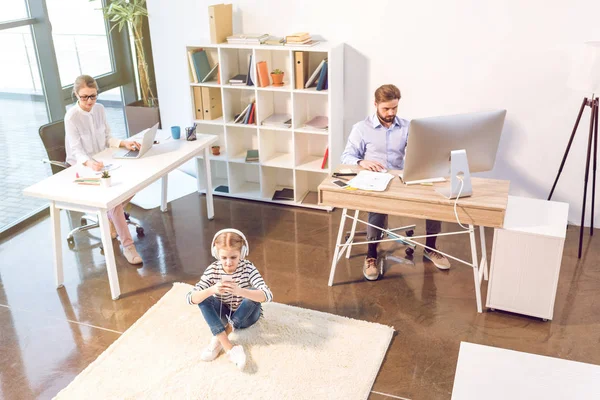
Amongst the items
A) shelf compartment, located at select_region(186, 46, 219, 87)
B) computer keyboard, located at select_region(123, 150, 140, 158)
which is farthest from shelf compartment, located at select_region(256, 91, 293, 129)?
computer keyboard, located at select_region(123, 150, 140, 158)

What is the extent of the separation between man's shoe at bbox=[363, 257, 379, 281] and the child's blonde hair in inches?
49.1

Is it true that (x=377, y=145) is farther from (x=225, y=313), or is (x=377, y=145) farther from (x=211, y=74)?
(x=211, y=74)

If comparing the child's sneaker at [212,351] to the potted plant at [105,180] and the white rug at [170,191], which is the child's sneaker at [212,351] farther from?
the white rug at [170,191]

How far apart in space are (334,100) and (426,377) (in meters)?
2.48

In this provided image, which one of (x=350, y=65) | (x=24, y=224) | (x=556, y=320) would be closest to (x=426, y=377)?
(x=556, y=320)

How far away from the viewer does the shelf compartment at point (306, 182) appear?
17.4ft

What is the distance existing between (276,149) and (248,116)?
479 millimetres

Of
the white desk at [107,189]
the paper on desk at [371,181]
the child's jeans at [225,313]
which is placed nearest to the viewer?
the child's jeans at [225,313]

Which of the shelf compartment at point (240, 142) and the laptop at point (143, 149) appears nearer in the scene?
the laptop at point (143, 149)

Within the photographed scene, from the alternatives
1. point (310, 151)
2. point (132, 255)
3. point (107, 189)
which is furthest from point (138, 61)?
point (107, 189)

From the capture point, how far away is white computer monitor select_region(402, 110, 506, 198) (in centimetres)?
332

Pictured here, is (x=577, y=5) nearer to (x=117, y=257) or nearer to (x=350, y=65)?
(x=350, y=65)

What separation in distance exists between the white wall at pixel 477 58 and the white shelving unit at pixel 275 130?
23cm

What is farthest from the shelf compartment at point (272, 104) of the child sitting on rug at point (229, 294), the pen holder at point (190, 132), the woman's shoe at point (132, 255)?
the child sitting on rug at point (229, 294)
